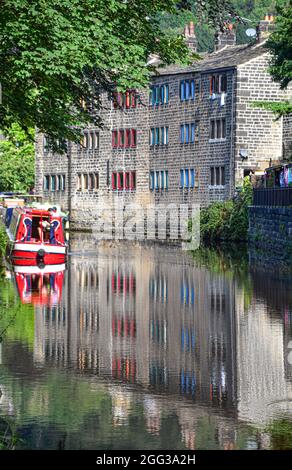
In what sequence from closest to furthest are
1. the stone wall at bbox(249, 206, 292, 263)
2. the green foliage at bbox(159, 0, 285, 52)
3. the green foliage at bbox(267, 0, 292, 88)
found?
the stone wall at bbox(249, 206, 292, 263) < the green foliage at bbox(267, 0, 292, 88) < the green foliage at bbox(159, 0, 285, 52)

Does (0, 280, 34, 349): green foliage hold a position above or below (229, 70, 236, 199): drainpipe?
below

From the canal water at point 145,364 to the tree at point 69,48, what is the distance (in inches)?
177

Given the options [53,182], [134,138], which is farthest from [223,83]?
[53,182]

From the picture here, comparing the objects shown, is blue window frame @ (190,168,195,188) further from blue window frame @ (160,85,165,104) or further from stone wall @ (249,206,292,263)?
stone wall @ (249,206,292,263)

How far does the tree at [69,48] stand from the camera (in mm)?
24312

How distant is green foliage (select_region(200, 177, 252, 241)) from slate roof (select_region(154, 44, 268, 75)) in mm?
8403

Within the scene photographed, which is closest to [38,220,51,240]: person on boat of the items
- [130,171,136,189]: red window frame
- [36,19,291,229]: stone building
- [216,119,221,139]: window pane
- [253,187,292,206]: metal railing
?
[253,187,292,206]: metal railing

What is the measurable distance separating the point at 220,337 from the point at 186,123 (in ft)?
200

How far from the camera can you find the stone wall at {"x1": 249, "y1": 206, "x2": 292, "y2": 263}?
175 feet

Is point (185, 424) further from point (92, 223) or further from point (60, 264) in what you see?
point (92, 223)

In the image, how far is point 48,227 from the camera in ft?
162

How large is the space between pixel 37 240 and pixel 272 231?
40.6 ft

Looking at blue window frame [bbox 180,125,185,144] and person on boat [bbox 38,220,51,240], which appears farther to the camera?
blue window frame [bbox 180,125,185,144]

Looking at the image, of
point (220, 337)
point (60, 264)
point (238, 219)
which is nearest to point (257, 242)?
point (238, 219)
